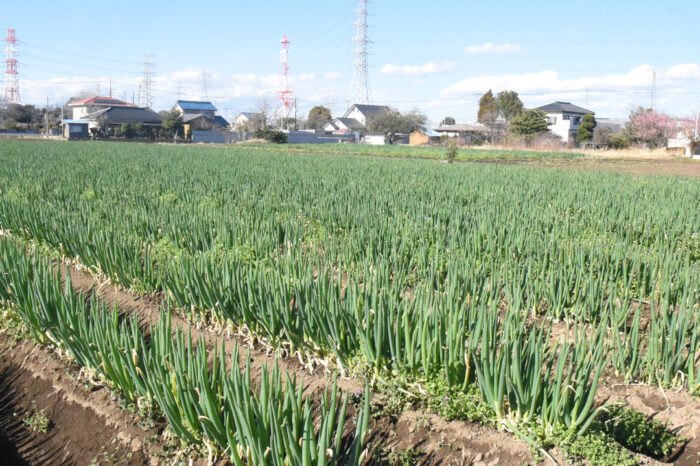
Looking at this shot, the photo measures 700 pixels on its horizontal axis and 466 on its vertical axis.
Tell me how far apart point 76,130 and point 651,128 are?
162 feet

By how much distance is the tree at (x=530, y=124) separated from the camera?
4977 cm

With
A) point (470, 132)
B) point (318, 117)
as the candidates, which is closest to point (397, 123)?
point (470, 132)

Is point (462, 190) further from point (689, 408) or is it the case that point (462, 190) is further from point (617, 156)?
point (617, 156)

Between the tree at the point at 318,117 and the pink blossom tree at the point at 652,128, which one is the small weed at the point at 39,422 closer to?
the pink blossom tree at the point at 652,128

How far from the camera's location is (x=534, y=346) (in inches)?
110

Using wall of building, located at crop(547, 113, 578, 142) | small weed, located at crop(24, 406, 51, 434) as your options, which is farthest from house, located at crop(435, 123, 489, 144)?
small weed, located at crop(24, 406, 51, 434)

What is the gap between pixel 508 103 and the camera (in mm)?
65438

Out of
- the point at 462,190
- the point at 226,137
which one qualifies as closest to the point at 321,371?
the point at 462,190

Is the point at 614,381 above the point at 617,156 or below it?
Answer: below

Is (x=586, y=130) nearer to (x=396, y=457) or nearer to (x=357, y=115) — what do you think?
(x=357, y=115)

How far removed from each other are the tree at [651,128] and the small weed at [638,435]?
49346 mm

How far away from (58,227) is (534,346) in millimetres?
5136

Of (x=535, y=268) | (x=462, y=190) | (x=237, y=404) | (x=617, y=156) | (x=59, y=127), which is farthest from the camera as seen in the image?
(x=59, y=127)

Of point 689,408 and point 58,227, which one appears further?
point 58,227
